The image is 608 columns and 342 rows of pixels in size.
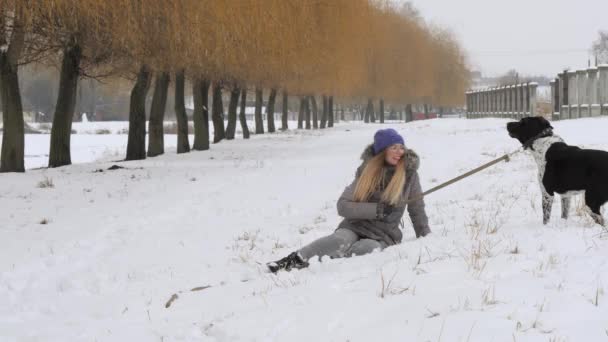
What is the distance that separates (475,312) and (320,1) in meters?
17.7

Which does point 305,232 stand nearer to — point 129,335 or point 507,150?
point 129,335

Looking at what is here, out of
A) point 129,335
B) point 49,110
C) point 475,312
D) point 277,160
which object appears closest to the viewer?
point 475,312

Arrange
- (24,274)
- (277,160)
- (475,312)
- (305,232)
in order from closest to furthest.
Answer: (475,312) → (24,274) → (305,232) → (277,160)

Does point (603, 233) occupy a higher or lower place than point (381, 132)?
lower

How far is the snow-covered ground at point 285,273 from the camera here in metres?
3.54

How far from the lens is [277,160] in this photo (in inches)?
755

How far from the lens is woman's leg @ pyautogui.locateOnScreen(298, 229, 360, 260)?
5.41 m

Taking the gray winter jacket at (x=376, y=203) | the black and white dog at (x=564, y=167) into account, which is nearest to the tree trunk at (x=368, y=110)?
the black and white dog at (x=564, y=167)

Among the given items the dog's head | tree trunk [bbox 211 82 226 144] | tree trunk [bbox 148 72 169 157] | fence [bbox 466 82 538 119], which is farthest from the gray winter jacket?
fence [bbox 466 82 538 119]

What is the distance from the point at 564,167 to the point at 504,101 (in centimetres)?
3664

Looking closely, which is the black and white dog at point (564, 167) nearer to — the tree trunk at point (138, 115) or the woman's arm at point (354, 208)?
the woman's arm at point (354, 208)

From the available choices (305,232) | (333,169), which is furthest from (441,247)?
(333,169)

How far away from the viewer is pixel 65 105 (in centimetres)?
1633

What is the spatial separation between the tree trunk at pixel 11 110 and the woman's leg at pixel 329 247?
11.2 m
